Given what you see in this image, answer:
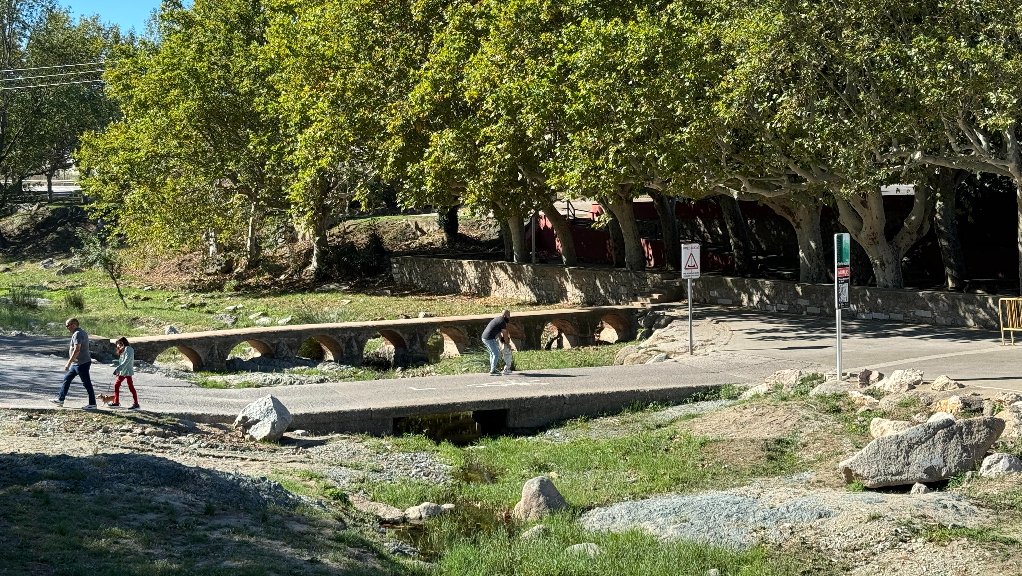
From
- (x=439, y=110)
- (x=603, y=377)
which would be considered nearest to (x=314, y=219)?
(x=439, y=110)

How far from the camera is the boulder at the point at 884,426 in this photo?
704 inches

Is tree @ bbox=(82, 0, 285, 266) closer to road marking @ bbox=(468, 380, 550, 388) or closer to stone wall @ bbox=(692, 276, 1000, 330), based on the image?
stone wall @ bbox=(692, 276, 1000, 330)

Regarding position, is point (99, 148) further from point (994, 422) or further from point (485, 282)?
point (994, 422)

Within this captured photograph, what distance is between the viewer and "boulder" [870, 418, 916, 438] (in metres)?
17.9

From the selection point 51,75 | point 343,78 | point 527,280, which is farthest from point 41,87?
point 527,280

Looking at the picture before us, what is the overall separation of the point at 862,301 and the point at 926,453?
17.8m

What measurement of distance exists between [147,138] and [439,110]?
16359mm

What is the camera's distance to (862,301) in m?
32.9

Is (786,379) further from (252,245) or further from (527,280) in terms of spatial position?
(252,245)

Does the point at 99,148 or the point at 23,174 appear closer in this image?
the point at 99,148

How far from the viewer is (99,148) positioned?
54.0 metres

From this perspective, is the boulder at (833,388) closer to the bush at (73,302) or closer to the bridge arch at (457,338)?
the bridge arch at (457,338)

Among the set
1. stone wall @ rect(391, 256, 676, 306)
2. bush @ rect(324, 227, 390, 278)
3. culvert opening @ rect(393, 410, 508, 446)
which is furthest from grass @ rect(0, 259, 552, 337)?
culvert opening @ rect(393, 410, 508, 446)

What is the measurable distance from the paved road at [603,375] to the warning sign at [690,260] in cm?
204
